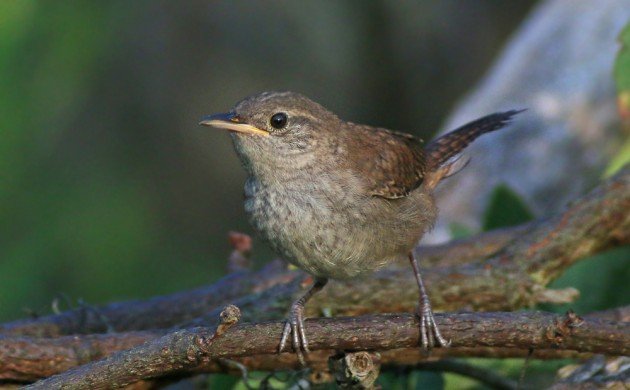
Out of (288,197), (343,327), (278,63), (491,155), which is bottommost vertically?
(343,327)

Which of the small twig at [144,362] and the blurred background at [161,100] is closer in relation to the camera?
the small twig at [144,362]

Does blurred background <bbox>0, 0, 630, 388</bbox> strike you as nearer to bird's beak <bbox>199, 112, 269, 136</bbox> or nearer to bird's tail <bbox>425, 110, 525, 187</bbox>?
bird's beak <bbox>199, 112, 269, 136</bbox>

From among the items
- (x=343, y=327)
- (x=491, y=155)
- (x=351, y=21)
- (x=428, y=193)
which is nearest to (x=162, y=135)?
(x=351, y=21)

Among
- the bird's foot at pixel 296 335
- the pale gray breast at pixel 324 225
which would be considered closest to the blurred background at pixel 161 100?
the pale gray breast at pixel 324 225

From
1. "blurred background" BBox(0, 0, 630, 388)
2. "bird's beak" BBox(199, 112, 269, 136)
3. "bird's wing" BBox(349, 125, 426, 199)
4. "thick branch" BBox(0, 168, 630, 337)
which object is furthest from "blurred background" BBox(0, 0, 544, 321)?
"bird's wing" BBox(349, 125, 426, 199)

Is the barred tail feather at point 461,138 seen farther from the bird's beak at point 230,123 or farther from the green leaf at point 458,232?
the bird's beak at point 230,123

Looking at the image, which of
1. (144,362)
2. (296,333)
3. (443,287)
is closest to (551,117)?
(443,287)

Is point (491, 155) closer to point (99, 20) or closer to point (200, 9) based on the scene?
point (99, 20)
